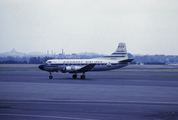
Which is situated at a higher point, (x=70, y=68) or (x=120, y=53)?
(x=120, y=53)

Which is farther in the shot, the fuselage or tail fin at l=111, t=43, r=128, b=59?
tail fin at l=111, t=43, r=128, b=59

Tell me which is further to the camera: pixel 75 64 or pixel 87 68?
pixel 75 64

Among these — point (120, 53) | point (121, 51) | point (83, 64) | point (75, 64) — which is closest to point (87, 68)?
point (83, 64)

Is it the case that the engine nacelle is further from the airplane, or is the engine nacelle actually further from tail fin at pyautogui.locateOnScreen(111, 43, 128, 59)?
tail fin at pyautogui.locateOnScreen(111, 43, 128, 59)

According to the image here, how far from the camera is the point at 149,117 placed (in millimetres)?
13828

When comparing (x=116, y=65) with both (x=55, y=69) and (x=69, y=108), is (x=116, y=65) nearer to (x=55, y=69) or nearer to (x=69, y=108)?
(x=55, y=69)

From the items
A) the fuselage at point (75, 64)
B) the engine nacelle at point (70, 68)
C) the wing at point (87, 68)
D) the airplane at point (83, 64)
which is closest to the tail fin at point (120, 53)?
the airplane at point (83, 64)

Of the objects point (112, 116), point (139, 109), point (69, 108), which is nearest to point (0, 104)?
point (69, 108)

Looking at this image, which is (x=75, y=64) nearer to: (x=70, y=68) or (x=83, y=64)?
(x=83, y=64)

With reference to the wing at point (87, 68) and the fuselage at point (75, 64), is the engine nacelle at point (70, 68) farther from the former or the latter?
the fuselage at point (75, 64)

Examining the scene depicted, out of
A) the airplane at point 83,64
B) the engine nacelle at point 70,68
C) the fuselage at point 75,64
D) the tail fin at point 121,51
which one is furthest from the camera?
the tail fin at point 121,51

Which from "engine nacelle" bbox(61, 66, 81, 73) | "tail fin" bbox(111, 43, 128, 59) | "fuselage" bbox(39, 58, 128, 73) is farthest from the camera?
"tail fin" bbox(111, 43, 128, 59)

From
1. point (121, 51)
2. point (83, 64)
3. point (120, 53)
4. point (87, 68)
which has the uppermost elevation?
point (121, 51)

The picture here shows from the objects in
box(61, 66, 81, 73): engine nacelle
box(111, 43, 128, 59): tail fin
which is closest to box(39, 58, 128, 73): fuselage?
box(61, 66, 81, 73): engine nacelle
